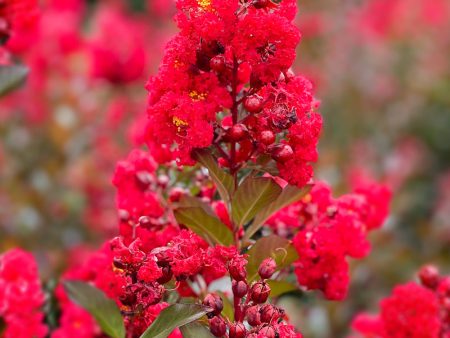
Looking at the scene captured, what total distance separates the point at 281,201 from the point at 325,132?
4.22 meters

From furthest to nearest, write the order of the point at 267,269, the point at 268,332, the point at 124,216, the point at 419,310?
the point at 419,310, the point at 124,216, the point at 267,269, the point at 268,332

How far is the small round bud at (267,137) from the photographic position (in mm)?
1296

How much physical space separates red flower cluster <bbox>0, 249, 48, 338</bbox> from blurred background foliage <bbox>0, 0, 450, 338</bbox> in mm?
370

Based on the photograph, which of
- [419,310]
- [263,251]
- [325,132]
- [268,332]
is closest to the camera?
[268,332]

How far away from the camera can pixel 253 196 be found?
4.50ft

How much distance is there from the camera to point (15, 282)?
1.67m

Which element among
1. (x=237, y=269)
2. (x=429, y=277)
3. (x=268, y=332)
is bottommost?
(x=268, y=332)

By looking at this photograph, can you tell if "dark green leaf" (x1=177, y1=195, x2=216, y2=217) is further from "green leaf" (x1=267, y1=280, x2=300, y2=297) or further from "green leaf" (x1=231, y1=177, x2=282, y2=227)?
"green leaf" (x1=267, y1=280, x2=300, y2=297)

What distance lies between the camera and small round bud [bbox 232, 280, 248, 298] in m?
1.23

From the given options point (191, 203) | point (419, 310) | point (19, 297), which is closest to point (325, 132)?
point (419, 310)

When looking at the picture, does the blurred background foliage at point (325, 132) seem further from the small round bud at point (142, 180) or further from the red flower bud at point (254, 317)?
the red flower bud at point (254, 317)

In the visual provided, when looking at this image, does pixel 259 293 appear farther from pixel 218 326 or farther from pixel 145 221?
pixel 145 221

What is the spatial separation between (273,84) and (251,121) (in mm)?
69

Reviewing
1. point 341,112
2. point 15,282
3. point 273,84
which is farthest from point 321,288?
point 341,112
